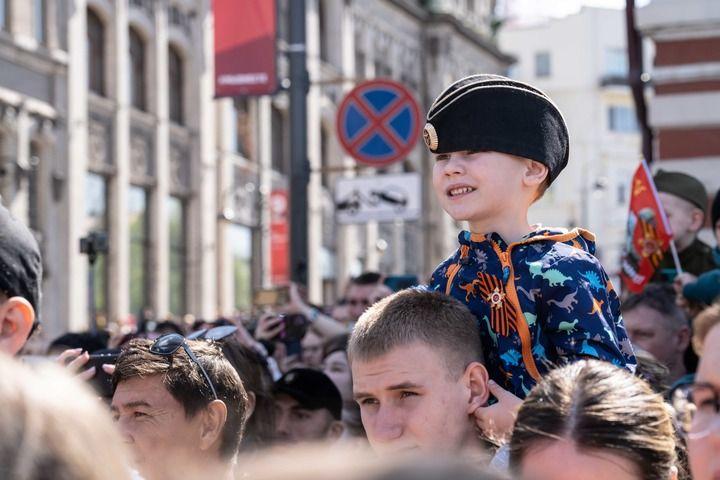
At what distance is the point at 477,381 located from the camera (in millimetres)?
3602

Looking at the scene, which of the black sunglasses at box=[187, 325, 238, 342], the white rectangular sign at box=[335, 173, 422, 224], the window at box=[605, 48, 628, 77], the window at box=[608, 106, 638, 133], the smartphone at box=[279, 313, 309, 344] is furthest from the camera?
the window at box=[605, 48, 628, 77]

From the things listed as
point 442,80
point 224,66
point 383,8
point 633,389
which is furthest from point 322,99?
point 633,389

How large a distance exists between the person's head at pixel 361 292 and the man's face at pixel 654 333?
3563 mm

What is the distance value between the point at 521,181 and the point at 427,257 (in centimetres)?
4692

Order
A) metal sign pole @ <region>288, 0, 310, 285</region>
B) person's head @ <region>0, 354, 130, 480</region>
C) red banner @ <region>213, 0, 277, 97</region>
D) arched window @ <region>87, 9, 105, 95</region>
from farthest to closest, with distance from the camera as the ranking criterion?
1. arched window @ <region>87, 9, 105, 95</region>
2. red banner @ <region>213, 0, 277, 97</region>
3. metal sign pole @ <region>288, 0, 310, 285</region>
4. person's head @ <region>0, 354, 130, 480</region>

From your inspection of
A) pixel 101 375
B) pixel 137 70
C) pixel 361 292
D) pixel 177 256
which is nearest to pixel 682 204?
pixel 361 292

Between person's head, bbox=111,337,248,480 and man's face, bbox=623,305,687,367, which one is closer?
person's head, bbox=111,337,248,480

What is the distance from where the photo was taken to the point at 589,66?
3307 inches

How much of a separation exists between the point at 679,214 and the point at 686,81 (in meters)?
7.03

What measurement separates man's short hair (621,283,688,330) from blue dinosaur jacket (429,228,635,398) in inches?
138

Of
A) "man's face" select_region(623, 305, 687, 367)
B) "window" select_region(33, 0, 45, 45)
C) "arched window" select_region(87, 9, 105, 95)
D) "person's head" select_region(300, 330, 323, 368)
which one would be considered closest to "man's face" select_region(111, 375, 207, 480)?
"man's face" select_region(623, 305, 687, 367)

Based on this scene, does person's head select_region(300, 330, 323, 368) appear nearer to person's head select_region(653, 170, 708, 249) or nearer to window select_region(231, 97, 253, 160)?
person's head select_region(653, 170, 708, 249)

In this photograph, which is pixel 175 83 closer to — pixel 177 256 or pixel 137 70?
pixel 137 70

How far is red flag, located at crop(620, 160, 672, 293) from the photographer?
7.60m
